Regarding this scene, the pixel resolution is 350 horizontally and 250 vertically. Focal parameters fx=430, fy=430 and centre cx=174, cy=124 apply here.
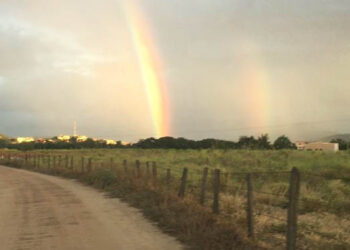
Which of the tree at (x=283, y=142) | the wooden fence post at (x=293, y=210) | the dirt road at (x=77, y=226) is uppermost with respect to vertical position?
the tree at (x=283, y=142)

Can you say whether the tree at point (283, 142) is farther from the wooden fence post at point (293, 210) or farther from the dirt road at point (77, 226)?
the wooden fence post at point (293, 210)

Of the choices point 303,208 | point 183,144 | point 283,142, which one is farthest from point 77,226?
point 183,144

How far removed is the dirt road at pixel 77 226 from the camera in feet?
27.4

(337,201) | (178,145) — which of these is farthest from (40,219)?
(178,145)

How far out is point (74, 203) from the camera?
1469cm

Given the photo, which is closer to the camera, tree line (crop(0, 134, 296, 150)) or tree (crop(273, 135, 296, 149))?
tree line (crop(0, 134, 296, 150))

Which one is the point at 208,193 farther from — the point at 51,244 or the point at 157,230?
the point at 51,244

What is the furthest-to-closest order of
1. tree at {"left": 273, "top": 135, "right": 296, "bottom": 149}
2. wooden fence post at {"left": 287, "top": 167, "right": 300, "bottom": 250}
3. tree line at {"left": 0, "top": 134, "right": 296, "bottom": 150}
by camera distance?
tree at {"left": 273, "top": 135, "right": 296, "bottom": 149} → tree line at {"left": 0, "top": 134, "right": 296, "bottom": 150} → wooden fence post at {"left": 287, "top": 167, "right": 300, "bottom": 250}

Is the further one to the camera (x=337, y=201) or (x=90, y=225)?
(x=337, y=201)

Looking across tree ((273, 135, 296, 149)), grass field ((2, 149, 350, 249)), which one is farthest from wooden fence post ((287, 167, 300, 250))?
tree ((273, 135, 296, 149))

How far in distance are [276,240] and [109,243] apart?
328 centimetres

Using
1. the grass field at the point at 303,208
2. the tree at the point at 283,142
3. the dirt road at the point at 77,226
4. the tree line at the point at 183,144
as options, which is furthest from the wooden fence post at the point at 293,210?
the tree at the point at 283,142

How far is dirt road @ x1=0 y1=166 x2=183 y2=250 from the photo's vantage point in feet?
27.4

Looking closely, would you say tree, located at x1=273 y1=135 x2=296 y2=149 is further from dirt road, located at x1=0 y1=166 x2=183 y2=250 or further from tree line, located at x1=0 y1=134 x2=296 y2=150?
dirt road, located at x1=0 y1=166 x2=183 y2=250
